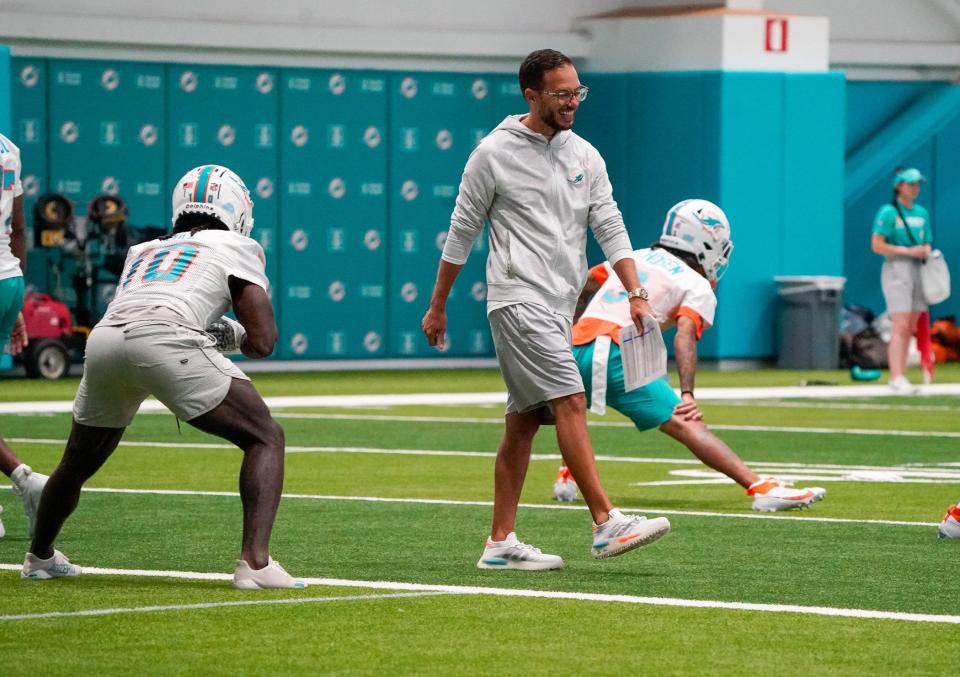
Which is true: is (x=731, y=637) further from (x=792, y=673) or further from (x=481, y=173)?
(x=481, y=173)

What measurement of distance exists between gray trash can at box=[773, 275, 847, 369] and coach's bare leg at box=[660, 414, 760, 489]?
1599 cm

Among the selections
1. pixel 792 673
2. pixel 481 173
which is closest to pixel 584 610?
pixel 792 673

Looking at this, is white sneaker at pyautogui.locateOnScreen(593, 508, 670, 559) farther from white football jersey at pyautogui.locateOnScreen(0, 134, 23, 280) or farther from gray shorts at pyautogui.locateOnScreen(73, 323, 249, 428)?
white football jersey at pyautogui.locateOnScreen(0, 134, 23, 280)

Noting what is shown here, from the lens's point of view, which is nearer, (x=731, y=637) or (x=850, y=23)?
(x=731, y=637)

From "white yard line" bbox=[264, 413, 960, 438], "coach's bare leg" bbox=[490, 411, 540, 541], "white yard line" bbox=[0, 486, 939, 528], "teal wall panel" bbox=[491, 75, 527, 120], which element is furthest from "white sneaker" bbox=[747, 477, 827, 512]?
"teal wall panel" bbox=[491, 75, 527, 120]

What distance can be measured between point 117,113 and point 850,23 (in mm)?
10750

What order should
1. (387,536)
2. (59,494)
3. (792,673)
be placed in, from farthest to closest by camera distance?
(387,536), (59,494), (792,673)

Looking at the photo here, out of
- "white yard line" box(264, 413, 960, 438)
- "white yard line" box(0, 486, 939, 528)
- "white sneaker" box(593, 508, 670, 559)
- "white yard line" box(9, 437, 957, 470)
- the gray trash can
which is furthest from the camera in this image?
the gray trash can

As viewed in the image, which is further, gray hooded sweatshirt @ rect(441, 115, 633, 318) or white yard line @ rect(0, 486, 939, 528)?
white yard line @ rect(0, 486, 939, 528)

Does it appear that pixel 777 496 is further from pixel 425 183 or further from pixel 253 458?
pixel 425 183

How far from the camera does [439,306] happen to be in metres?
8.77

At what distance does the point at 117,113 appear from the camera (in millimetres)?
25844

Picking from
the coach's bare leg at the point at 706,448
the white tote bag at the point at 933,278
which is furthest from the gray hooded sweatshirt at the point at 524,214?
the white tote bag at the point at 933,278

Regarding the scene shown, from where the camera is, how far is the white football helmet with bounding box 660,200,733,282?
11.4 meters
